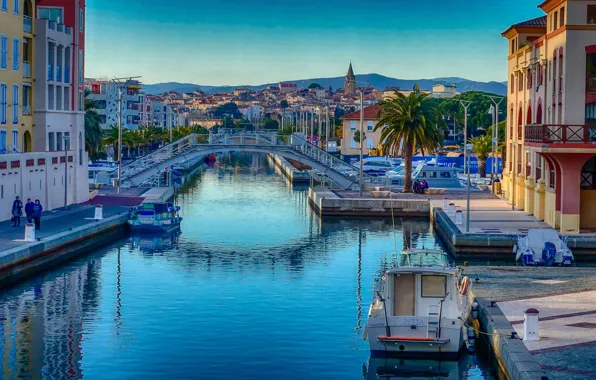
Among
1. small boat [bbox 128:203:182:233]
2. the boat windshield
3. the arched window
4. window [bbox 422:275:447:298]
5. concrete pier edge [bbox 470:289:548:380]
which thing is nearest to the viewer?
concrete pier edge [bbox 470:289:548:380]

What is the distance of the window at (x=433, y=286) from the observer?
31953 millimetres

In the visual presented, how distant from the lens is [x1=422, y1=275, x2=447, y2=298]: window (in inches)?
1258

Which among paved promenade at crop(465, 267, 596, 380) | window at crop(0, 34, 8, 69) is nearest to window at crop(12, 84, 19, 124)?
window at crop(0, 34, 8, 69)

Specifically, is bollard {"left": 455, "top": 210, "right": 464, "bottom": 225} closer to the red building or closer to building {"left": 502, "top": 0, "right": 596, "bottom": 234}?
building {"left": 502, "top": 0, "right": 596, "bottom": 234}

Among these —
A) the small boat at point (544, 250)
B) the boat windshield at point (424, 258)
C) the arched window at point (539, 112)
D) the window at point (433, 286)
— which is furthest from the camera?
the arched window at point (539, 112)

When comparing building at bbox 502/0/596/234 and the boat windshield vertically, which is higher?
building at bbox 502/0/596/234

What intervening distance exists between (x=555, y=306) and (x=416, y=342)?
23.1 ft

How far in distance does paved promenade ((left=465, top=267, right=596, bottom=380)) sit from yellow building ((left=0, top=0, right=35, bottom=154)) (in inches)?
1204

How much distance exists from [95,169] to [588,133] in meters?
52.1

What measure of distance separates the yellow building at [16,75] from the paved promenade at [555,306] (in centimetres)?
3058

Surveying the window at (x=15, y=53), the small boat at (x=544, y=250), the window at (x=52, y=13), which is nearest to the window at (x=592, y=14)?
the small boat at (x=544, y=250)

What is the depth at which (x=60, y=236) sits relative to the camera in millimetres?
50562

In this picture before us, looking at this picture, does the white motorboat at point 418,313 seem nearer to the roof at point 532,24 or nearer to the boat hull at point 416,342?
the boat hull at point 416,342

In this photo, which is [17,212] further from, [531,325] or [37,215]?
[531,325]
